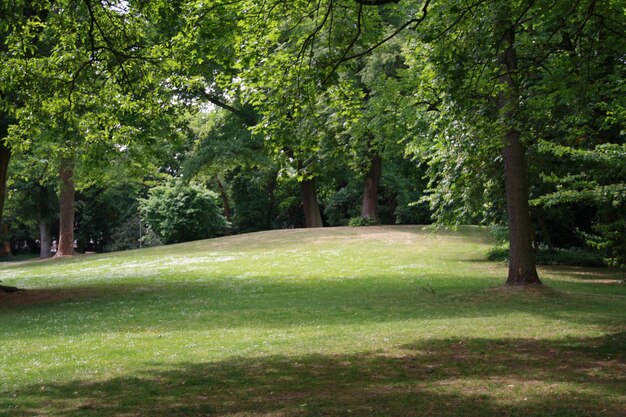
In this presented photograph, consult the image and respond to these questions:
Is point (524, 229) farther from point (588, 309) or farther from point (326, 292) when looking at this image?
point (326, 292)

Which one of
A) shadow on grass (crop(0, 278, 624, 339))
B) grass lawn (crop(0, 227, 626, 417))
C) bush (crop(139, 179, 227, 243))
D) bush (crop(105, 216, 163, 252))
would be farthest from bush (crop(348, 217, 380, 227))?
bush (crop(105, 216, 163, 252))

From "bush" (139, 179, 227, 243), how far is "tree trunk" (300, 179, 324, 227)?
668 cm

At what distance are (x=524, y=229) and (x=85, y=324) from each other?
11953mm

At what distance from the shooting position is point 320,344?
12.2 m

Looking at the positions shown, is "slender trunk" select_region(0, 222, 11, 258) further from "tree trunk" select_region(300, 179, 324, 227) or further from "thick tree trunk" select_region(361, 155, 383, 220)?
"thick tree trunk" select_region(361, 155, 383, 220)

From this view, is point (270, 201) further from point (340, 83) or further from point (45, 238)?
point (340, 83)

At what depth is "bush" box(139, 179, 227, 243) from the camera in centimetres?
4784

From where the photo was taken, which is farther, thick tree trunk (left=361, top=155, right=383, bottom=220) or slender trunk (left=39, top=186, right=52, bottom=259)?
slender trunk (left=39, top=186, right=52, bottom=259)

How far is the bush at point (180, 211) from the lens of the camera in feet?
157

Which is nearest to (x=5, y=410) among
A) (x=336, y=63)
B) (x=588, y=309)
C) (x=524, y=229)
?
(x=336, y=63)

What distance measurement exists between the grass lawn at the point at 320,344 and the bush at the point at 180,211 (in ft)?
64.6

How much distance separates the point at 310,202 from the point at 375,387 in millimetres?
39981

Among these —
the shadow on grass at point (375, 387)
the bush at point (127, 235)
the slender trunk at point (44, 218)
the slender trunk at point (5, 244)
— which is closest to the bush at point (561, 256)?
the shadow on grass at point (375, 387)

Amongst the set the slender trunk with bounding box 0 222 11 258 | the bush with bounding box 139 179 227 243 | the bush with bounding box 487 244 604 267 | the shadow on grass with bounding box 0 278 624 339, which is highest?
the bush with bounding box 139 179 227 243
